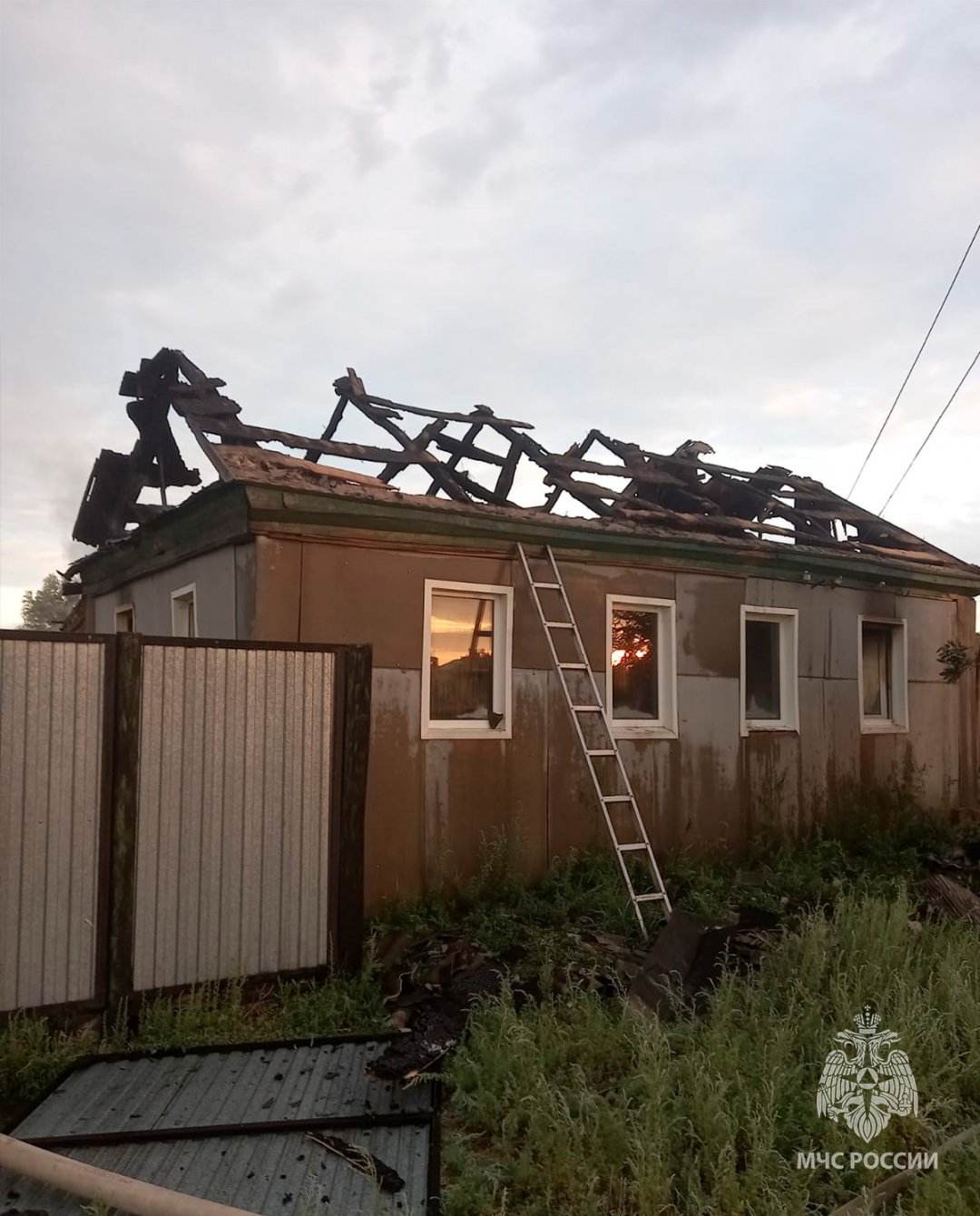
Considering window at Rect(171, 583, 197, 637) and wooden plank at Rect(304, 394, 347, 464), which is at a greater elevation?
wooden plank at Rect(304, 394, 347, 464)

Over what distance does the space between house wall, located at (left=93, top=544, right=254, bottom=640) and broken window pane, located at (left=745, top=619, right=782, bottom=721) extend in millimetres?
5134

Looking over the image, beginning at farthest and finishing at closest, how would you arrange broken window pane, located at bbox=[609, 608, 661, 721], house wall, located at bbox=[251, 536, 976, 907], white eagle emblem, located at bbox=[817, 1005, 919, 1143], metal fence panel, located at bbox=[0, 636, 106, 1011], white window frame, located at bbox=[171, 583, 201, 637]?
1. broken window pane, located at bbox=[609, 608, 661, 721]
2. white window frame, located at bbox=[171, 583, 201, 637]
3. house wall, located at bbox=[251, 536, 976, 907]
4. metal fence panel, located at bbox=[0, 636, 106, 1011]
5. white eagle emblem, located at bbox=[817, 1005, 919, 1143]

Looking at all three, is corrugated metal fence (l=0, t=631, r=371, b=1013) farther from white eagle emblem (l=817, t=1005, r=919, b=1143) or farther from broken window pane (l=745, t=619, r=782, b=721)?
broken window pane (l=745, t=619, r=782, b=721)

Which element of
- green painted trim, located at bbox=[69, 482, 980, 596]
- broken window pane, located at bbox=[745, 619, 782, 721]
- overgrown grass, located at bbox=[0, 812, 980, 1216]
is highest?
green painted trim, located at bbox=[69, 482, 980, 596]

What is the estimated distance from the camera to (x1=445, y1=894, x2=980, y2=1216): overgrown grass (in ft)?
10.9

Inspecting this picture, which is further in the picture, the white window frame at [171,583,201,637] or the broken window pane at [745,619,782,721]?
the broken window pane at [745,619,782,721]

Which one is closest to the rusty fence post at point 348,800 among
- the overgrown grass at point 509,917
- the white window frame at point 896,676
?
the overgrown grass at point 509,917

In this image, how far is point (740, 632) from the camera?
9031 millimetres

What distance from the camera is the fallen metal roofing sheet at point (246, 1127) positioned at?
337cm

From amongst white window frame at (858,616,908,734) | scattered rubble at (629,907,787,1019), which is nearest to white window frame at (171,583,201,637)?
scattered rubble at (629,907,787,1019)

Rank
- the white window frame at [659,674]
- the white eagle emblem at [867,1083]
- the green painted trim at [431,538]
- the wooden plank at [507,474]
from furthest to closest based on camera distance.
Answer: the wooden plank at [507,474] → the white window frame at [659,674] → the green painted trim at [431,538] → the white eagle emblem at [867,1083]

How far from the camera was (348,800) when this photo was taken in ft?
18.3

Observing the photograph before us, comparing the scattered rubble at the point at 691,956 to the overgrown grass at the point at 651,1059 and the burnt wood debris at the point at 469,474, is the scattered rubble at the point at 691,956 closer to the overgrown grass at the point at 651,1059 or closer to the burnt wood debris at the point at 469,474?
the overgrown grass at the point at 651,1059

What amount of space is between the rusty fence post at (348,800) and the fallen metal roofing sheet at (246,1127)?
870 millimetres
